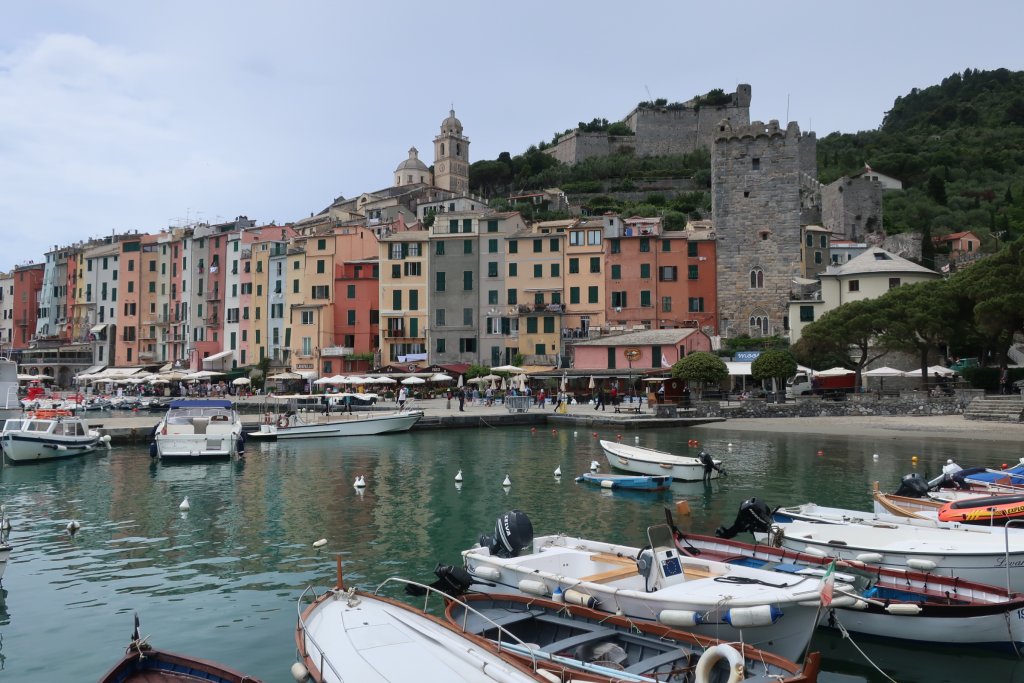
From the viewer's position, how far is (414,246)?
6594 cm

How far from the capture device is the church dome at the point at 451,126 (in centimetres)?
14050

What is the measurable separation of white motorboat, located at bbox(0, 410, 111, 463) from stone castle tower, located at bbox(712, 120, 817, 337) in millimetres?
43475

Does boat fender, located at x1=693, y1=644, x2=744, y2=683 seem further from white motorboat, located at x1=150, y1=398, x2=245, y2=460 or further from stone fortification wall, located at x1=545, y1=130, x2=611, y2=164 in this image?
stone fortification wall, located at x1=545, y1=130, x2=611, y2=164

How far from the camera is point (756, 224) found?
61656mm

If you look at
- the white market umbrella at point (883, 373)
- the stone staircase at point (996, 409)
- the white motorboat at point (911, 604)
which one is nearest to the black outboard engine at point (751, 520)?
the white motorboat at point (911, 604)

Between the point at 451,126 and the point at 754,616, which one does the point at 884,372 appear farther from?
the point at 451,126

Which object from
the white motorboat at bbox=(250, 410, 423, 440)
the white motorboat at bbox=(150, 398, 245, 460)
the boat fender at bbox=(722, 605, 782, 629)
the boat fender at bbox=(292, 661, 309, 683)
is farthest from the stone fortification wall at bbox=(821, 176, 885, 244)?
the boat fender at bbox=(292, 661, 309, 683)

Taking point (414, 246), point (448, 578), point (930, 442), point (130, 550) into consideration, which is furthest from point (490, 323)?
point (448, 578)

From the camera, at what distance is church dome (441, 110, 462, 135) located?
140500 millimetres

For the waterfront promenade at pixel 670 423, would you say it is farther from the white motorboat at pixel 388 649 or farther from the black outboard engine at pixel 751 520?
the white motorboat at pixel 388 649

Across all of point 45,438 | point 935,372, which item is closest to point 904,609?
point 45,438

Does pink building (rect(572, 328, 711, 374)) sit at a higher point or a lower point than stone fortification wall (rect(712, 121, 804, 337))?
lower

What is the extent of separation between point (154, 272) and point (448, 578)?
85.2m

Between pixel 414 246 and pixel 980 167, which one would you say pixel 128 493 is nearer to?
pixel 414 246
